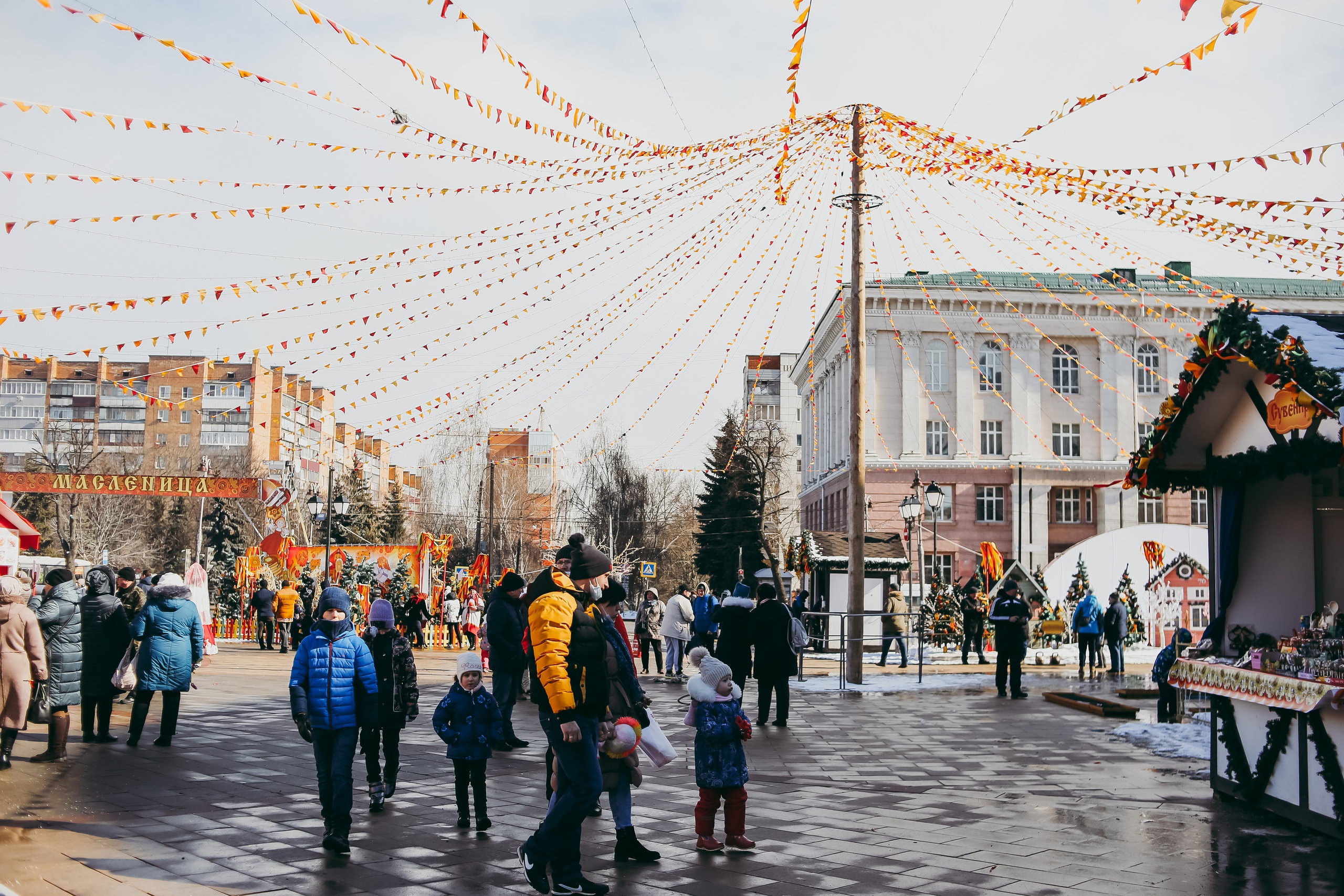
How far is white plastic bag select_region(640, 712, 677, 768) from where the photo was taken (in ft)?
21.2

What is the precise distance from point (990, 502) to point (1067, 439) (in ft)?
16.5

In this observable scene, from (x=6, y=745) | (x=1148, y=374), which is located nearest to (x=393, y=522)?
(x=1148, y=374)

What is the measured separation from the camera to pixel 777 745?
1140 cm

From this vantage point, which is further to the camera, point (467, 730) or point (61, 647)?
point (61, 647)

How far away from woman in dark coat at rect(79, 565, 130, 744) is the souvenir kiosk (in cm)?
979

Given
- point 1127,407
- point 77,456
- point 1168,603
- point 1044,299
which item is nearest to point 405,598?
point 1168,603

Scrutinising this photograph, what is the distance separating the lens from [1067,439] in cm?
5216

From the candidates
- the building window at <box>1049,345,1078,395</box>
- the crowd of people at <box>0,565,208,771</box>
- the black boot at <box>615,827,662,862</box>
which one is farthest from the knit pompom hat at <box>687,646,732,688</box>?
the building window at <box>1049,345,1078,395</box>

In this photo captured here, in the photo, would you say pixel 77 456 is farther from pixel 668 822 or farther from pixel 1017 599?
pixel 668 822

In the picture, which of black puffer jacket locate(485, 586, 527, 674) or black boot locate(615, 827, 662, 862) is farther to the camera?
black puffer jacket locate(485, 586, 527, 674)

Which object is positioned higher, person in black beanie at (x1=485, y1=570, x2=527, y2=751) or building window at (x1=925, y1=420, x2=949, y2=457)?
building window at (x1=925, y1=420, x2=949, y2=457)

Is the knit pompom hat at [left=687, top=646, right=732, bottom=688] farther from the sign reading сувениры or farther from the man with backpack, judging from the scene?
the sign reading сувениры

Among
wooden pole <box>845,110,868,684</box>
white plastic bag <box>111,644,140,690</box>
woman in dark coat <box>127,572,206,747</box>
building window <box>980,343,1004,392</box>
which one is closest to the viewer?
woman in dark coat <box>127,572,206,747</box>

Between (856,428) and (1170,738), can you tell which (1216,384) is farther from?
(856,428)
